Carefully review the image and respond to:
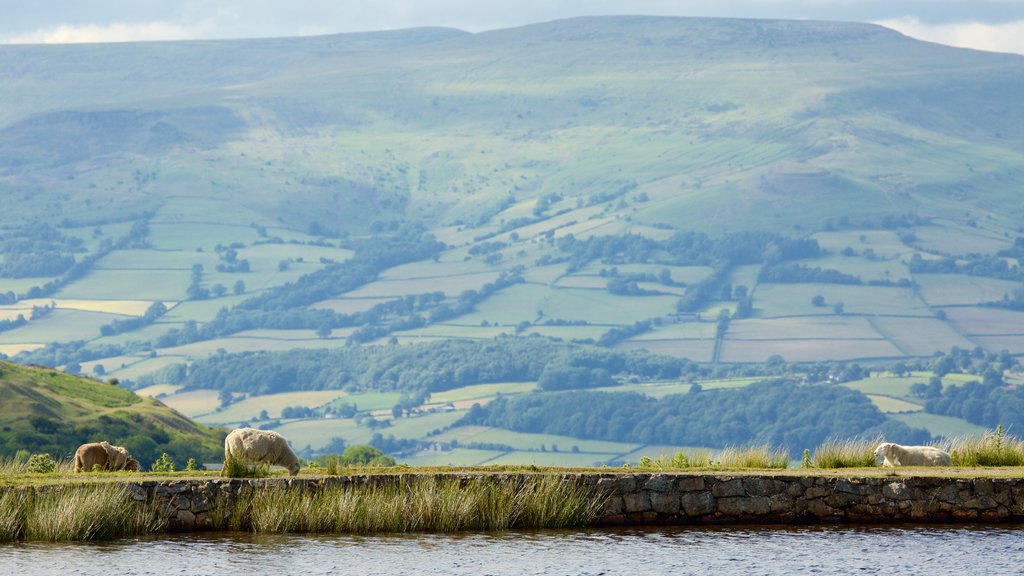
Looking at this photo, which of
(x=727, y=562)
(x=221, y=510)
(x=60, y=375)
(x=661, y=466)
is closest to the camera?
(x=727, y=562)

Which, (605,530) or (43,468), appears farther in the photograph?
(43,468)

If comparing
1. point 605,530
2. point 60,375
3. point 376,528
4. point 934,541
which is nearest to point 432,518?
point 376,528

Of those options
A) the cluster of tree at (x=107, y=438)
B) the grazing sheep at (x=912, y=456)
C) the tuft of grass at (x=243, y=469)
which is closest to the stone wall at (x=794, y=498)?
the grazing sheep at (x=912, y=456)

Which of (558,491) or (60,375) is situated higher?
(558,491)

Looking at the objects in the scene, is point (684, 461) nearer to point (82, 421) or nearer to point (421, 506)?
point (421, 506)

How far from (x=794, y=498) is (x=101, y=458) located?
13616 mm

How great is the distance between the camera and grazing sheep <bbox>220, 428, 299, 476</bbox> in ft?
95.1

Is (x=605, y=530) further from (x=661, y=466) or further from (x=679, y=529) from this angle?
(x=661, y=466)

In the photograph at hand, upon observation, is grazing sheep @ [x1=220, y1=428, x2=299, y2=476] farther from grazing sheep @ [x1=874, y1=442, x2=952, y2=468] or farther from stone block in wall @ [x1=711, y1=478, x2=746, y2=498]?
grazing sheep @ [x1=874, y1=442, x2=952, y2=468]

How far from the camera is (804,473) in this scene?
29500 mm

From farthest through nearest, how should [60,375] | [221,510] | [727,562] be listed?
[60,375]
[221,510]
[727,562]

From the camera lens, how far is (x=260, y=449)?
29109 mm

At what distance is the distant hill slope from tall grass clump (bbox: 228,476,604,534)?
61583 mm

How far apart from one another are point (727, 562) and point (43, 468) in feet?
46.6
